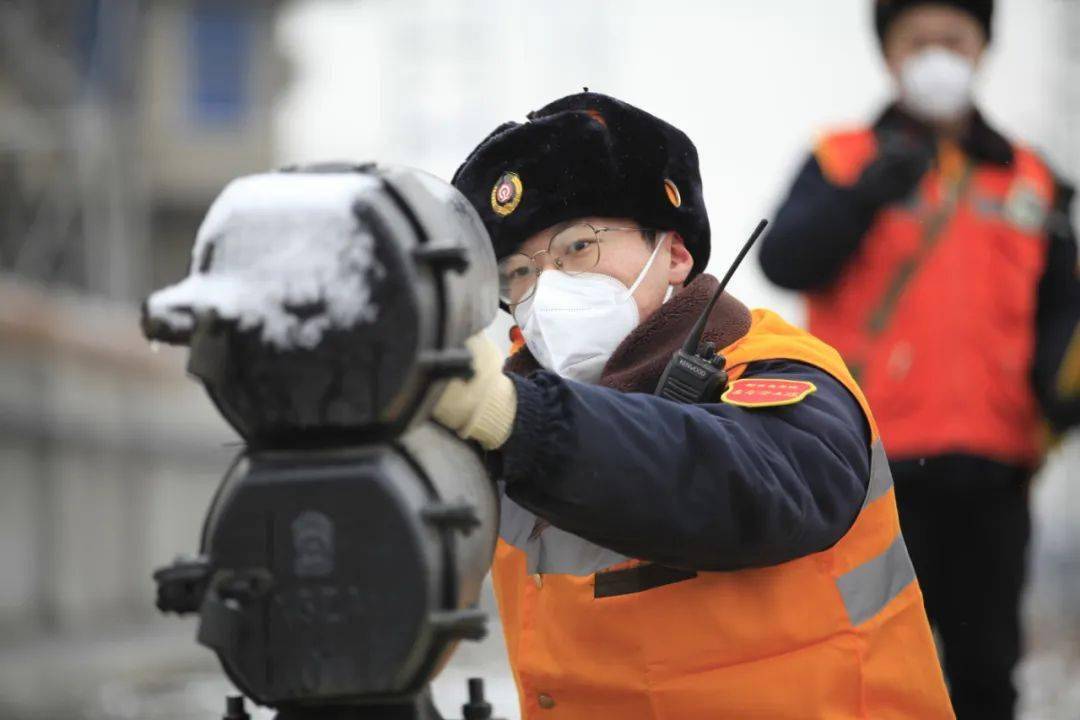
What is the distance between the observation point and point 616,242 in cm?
268

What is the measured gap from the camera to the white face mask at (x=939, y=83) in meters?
4.78

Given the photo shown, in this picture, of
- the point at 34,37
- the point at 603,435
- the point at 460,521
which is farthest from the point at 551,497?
the point at 34,37

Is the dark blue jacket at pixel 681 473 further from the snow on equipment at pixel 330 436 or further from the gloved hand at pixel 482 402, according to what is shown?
the snow on equipment at pixel 330 436

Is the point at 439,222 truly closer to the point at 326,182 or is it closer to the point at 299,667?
the point at 326,182

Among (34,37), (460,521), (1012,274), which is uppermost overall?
(460,521)

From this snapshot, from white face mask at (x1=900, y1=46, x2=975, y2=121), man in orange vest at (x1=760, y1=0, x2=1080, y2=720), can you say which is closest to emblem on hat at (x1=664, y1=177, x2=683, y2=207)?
man in orange vest at (x1=760, y1=0, x2=1080, y2=720)

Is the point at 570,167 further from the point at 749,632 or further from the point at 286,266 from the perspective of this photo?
the point at 286,266

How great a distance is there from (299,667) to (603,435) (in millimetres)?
421

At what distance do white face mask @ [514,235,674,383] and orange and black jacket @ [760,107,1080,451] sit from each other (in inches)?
78.2

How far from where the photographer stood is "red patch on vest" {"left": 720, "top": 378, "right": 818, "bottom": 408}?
7.39 ft

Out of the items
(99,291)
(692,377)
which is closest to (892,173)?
(692,377)

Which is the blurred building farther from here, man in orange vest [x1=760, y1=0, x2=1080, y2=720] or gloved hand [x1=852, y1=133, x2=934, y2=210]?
gloved hand [x1=852, y1=133, x2=934, y2=210]

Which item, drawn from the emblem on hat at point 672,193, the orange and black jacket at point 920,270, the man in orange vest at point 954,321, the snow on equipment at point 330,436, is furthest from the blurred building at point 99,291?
the man in orange vest at point 954,321

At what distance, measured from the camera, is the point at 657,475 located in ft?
6.64
